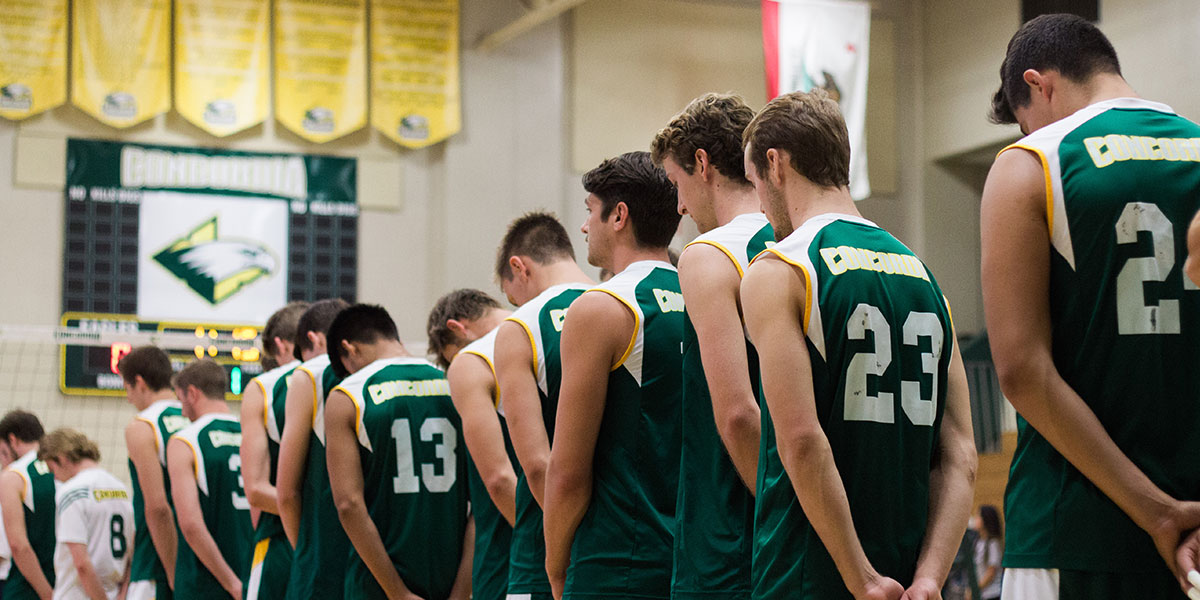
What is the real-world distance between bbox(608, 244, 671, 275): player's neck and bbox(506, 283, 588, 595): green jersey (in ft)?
1.23

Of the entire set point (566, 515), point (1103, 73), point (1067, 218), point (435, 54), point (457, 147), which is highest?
point (435, 54)

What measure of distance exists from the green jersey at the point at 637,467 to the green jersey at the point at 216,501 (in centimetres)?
442

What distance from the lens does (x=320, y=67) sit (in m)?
17.4

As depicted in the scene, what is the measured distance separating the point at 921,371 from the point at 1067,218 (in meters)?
0.50

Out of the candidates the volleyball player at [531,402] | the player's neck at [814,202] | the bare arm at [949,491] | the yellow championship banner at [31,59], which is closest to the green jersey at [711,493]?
the player's neck at [814,202]

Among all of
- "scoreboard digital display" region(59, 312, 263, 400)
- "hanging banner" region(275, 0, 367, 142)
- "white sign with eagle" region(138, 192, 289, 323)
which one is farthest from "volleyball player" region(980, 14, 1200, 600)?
"hanging banner" region(275, 0, 367, 142)

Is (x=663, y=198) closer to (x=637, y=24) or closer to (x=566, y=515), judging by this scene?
(x=566, y=515)

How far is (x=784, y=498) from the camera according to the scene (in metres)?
3.02

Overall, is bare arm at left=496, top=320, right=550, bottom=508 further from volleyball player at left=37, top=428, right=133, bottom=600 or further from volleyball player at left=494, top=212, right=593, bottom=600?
volleyball player at left=37, top=428, right=133, bottom=600

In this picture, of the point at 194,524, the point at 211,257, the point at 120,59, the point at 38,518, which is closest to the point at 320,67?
the point at 120,59

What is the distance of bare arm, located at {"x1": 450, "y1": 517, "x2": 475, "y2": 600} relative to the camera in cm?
581

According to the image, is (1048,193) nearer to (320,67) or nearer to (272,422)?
(272,422)

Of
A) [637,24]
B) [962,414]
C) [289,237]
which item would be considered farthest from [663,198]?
[637,24]

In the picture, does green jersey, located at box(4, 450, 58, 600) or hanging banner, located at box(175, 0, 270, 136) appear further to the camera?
hanging banner, located at box(175, 0, 270, 136)
